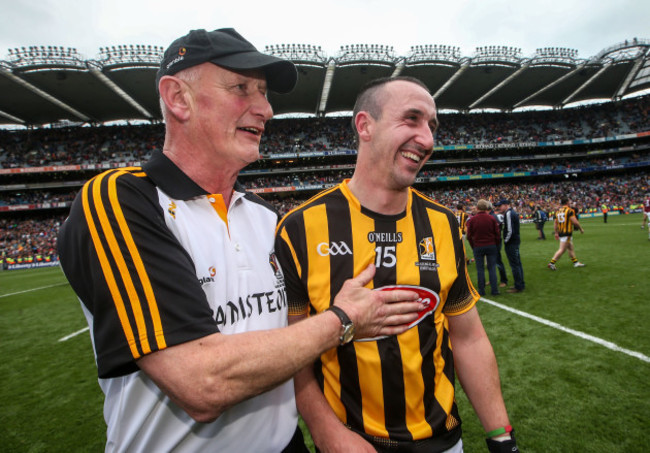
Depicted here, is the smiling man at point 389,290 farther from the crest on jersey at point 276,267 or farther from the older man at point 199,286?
the older man at point 199,286

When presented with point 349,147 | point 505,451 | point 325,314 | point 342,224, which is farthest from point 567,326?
point 349,147

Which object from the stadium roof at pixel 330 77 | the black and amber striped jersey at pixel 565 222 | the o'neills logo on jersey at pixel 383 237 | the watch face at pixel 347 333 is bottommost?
the black and amber striped jersey at pixel 565 222

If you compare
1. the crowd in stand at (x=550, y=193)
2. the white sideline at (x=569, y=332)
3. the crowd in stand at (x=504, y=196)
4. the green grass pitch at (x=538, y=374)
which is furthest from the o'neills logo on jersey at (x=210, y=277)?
the crowd in stand at (x=550, y=193)

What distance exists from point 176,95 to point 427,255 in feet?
4.96

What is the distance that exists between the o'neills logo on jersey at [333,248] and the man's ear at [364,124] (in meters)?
0.65

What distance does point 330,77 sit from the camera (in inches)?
1254

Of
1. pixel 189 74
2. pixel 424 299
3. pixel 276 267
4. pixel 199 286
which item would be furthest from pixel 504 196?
pixel 199 286

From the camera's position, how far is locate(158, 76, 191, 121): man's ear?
1.48m

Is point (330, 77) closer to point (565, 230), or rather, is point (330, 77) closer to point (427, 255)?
point (565, 230)

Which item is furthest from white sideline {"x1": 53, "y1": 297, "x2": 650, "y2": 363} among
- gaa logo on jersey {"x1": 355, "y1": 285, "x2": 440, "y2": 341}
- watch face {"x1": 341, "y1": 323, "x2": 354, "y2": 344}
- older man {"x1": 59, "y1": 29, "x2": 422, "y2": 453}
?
watch face {"x1": 341, "y1": 323, "x2": 354, "y2": 344}

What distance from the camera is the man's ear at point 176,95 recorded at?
1478mm

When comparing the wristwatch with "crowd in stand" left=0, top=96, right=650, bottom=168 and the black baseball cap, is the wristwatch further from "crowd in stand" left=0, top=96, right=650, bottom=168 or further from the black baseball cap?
"crowd in stand" left=0, top=96, right=650, bottom=168

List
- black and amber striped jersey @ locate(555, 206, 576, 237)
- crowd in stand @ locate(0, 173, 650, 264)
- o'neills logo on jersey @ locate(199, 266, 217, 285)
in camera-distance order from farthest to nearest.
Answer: crowd in stand @ locate(0, 173, 650, 264)
black and amber striped jersey @ locate(555, 206, 576, 237)
o'neills logo on jersey @ locate(199, 266, 217, 285)

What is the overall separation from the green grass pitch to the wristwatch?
2.63 m
